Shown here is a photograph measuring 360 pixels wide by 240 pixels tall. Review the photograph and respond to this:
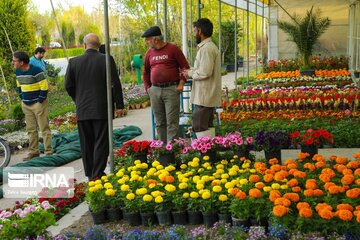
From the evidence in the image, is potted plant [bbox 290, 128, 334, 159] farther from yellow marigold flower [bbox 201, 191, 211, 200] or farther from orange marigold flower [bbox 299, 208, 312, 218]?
orange marigold flower [bbox 299, 208, 312, 218]

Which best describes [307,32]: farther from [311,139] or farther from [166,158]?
[166,158]

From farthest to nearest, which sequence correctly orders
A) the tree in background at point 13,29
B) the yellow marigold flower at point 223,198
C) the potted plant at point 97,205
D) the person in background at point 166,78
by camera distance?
1. the tree in background at point 13,29
2. the person in background at point 166,78
3. the potted plant at point 97,205
4. the yellow marigold flower at point 223,198

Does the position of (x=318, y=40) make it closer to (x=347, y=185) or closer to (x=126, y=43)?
(x=126, y=43)

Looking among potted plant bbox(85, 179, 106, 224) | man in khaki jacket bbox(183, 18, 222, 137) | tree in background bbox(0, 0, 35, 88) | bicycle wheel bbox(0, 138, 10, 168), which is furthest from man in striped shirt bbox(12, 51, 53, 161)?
tree in background bbox(0, 0, 35, 88)

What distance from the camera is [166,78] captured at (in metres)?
6.23

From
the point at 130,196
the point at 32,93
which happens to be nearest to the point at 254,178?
the point at 130,196

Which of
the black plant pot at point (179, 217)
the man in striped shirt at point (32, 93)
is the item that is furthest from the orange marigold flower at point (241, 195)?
the man in striped shirt at point (32, 93)

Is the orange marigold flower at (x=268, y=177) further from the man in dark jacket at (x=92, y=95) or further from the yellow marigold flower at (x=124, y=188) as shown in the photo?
the man in dark jacket at (x=92, y=95)

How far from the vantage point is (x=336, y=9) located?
19125 millimetres

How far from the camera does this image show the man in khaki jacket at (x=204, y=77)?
19.0 ft

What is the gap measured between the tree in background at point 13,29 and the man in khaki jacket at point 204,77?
10.0m

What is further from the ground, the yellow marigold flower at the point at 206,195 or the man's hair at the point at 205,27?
the man's hair at the point at 205,27

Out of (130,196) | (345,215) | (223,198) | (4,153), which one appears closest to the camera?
(345,215)

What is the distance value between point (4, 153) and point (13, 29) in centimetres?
929
